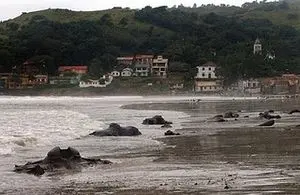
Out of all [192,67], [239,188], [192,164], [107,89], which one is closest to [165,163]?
[192,164]

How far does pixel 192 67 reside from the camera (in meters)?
170

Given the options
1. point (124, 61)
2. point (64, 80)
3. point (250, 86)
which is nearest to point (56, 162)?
point (250, 86)

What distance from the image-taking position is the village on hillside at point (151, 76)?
145 metres

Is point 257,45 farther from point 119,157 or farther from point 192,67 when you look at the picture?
point 119,157

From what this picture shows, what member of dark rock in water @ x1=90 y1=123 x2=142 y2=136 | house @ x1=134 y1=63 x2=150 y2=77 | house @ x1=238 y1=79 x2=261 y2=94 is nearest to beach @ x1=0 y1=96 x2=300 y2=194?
dark rock in water @ x1=90 y1=123 x2=142 y2=136

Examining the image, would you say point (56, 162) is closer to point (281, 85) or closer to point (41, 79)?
point (281, 85)

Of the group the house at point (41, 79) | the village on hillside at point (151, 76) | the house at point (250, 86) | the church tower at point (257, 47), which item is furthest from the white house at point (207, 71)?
the house at point (41, 79)

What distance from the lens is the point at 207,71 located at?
16075 centimetres

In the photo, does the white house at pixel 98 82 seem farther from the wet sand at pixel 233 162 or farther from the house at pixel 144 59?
the wet sand at pixel 233 162

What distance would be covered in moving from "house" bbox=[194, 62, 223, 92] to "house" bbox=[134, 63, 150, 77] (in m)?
17.1

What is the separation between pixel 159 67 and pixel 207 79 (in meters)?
21.1

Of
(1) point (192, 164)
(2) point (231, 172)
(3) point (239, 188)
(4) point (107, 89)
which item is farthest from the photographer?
(4) point (107, 89)

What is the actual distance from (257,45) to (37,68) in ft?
212

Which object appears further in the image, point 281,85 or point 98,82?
point 98,82
